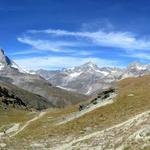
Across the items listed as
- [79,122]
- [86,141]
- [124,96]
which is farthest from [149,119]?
[124,96]

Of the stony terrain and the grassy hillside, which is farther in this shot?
the grassy hillside

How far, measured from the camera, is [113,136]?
50094mm

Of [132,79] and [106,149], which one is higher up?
[132,79]

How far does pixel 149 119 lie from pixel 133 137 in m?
5.42

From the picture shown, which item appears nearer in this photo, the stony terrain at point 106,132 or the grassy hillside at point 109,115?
the stony terrain at point 106,132

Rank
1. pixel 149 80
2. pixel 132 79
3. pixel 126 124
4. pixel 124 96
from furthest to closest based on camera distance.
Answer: pixel 132 79, pixel 149 80, pixel 124 96, pixel 126 124

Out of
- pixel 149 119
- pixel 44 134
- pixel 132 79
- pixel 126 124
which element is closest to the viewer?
pixel 149 119

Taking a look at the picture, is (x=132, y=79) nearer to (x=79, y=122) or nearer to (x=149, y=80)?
(x=149, y=80)

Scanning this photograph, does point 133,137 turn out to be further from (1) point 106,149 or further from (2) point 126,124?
(2) point 126,124

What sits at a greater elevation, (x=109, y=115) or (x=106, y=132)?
(x=109, y=115)

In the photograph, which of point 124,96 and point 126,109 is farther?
point 124,96

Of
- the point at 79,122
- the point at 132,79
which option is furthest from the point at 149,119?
the point at 132,79

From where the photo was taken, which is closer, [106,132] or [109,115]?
[106,132]

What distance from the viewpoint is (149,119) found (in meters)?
49.1
